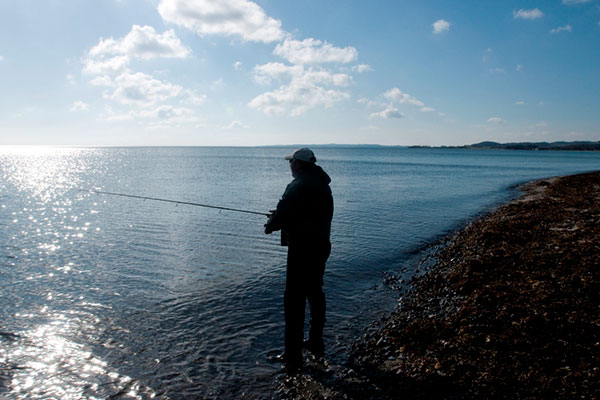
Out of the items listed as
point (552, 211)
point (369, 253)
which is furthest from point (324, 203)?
point (552, 211)

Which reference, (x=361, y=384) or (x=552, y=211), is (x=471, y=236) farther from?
(x=361, y=384)

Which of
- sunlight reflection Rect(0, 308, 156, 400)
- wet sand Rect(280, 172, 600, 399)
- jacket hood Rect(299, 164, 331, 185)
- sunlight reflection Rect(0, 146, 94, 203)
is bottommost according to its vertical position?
sunlight reflection Rect(0, 308, 156, 400)

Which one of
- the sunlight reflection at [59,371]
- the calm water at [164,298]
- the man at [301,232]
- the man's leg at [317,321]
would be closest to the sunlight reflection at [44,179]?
the calm water at [164,298]

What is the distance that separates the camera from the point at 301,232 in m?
5.81

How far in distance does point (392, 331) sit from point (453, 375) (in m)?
1.92

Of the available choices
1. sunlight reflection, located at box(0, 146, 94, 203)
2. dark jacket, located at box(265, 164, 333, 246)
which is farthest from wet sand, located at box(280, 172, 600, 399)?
sunlight reflection, located at box(0, 146, 94, 203)

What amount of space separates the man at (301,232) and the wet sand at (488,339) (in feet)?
2.47

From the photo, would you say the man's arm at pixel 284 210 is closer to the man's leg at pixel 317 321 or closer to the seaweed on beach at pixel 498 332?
the man's leg at pixel 317 321

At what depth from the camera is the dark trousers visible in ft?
19.4

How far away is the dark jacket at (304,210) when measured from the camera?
566cm

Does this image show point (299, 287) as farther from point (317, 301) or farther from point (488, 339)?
point (488, 339)

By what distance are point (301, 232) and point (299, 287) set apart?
856 millimetres

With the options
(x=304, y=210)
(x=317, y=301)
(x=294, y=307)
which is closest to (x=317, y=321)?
(x=317, y=301)

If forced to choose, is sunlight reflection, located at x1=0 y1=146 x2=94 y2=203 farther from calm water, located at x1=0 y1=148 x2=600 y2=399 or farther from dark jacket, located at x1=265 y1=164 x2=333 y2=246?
dark jacket, located at x1=265 y1=164 x2=333 y2=246
